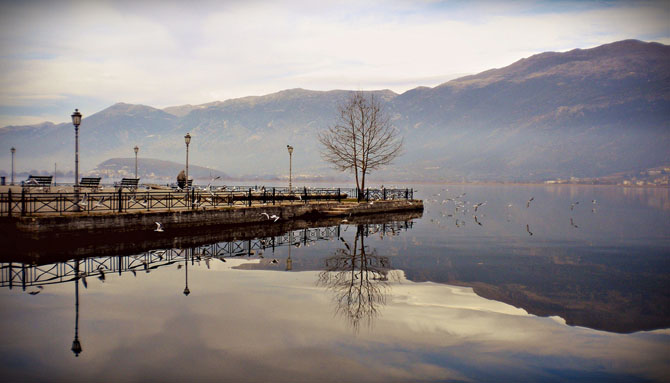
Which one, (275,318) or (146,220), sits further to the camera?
(146,220)

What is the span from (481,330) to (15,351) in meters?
10.4

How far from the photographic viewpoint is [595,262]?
82.0 feet

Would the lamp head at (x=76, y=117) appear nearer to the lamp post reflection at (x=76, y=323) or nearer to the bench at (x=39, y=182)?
the lamp post reflection at (x=76, y=323)

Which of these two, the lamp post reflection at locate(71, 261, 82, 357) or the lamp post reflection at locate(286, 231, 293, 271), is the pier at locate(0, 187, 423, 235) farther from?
the lamp post reflection at locate(71, 261, 82, 357)

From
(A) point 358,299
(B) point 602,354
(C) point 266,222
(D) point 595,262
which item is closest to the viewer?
(B) point 602,354

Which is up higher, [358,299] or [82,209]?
[82,209]

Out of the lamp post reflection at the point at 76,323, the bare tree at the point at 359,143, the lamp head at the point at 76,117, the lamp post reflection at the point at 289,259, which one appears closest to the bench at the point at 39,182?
the lamp head at the point at 76,117

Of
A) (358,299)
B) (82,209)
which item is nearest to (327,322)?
(358,299)

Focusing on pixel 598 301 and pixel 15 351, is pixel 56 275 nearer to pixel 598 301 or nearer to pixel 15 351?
pixel 15 351

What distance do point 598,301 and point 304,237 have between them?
1861 centimetres

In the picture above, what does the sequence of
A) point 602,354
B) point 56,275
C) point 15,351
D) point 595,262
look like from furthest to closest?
point 595,262 < point 56,275 < point 602,354 < point 15,351

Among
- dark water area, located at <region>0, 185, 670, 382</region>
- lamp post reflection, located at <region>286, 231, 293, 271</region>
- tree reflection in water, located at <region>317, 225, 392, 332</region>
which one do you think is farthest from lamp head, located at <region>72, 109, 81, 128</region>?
tree reflection in water, located at <region>317, 225, 392, 332</region>

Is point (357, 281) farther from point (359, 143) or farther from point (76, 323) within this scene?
point (359, 143)

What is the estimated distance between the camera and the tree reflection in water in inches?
567
